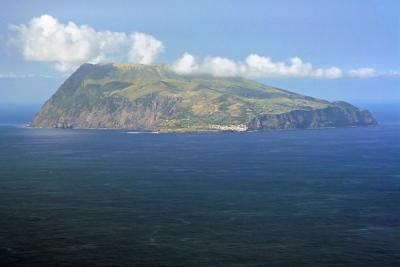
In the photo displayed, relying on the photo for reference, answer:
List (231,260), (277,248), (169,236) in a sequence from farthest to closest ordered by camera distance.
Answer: (169,236)
(277,248)
(231,260)

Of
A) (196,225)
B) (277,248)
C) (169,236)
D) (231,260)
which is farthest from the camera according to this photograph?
(196,225)

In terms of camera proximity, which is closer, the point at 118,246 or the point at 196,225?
the point at 118,246

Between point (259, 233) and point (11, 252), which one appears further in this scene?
point (259, 233)

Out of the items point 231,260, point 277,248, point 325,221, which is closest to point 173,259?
point 231,260

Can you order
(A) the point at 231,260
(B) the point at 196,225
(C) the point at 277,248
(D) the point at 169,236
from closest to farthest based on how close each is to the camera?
1. (A) the point at 231,260
2. (C) the point at 277,248
3. (D) the point at 169,236
4. (B) the point at 196,225

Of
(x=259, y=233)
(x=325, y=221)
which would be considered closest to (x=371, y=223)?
(x=325, y=221)

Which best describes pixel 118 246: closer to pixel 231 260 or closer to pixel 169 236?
pixel 169 236

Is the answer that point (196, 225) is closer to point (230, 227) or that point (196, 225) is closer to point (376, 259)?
point (230, 227)

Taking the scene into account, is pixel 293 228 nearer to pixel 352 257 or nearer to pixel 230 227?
pixel 230 227
